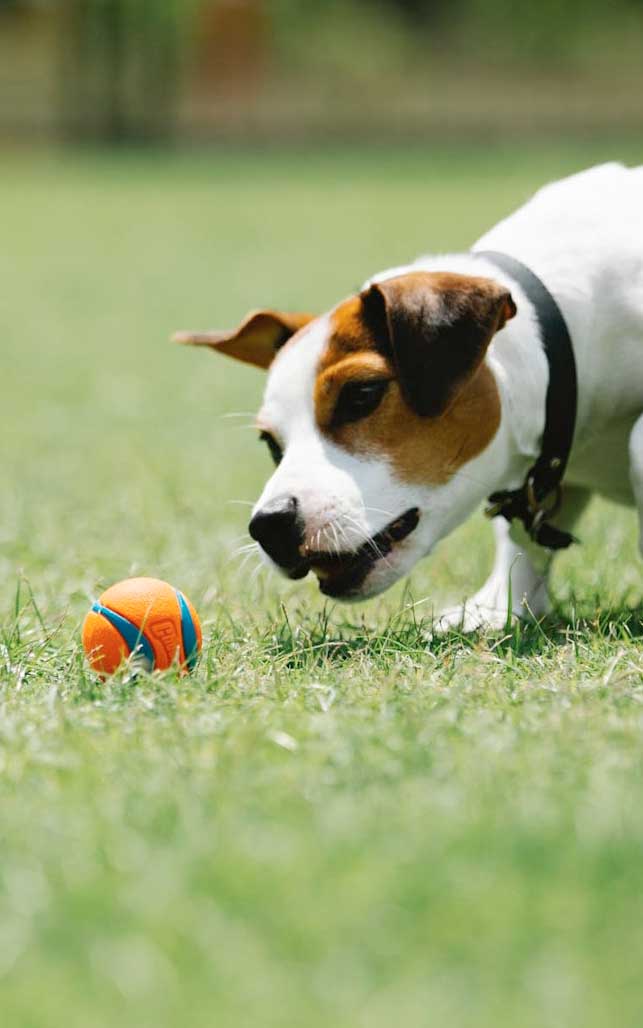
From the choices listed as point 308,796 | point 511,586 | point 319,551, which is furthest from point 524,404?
point 308,796

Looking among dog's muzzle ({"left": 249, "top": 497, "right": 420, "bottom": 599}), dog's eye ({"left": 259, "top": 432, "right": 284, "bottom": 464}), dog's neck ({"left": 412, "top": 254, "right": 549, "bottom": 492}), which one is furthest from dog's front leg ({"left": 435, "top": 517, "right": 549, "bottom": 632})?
dog's eye ({"left": 259, "top": 432, "right": 284, "bottom": 464})

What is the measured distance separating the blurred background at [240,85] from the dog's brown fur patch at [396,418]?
36868 mm

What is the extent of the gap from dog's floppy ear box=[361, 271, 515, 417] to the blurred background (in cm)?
3692

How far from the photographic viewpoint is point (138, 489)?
690 cm

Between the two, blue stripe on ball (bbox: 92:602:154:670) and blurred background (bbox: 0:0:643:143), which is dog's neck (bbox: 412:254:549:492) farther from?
blurred background (bbox: 0:0:643:143)

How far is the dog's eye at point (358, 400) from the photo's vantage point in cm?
405

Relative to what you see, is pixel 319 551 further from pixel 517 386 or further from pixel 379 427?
pixel 517 386

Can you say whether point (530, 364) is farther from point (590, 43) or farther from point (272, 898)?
point (590, 43)

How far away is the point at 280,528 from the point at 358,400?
0.41 m

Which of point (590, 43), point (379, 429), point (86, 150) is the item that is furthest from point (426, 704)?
point (590, 43)

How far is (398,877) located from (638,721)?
3.18ft

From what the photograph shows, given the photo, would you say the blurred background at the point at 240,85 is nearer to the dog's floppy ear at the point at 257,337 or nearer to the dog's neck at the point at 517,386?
the dog's floppy ear at the point at 257,337

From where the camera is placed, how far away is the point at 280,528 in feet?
12.8

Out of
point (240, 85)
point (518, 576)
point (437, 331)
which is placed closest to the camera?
point (437, 331)
